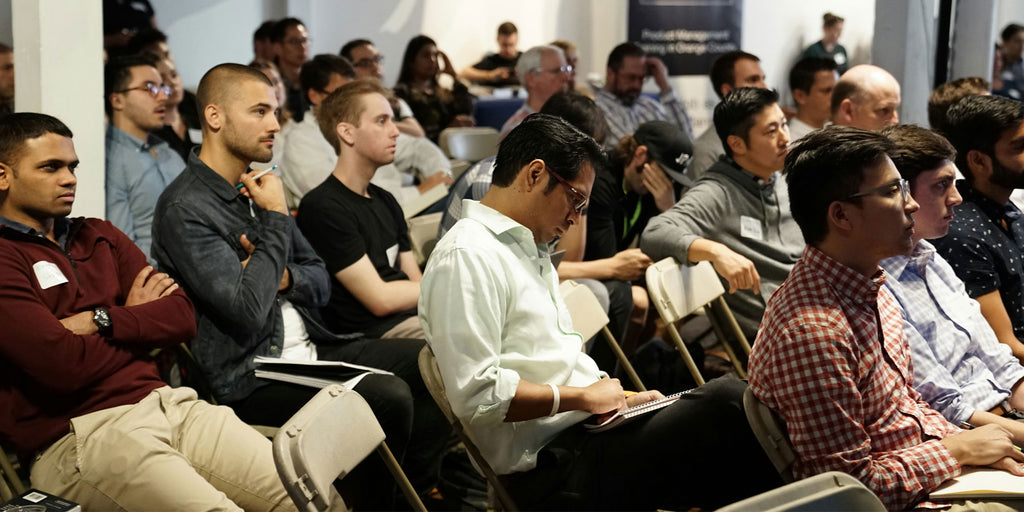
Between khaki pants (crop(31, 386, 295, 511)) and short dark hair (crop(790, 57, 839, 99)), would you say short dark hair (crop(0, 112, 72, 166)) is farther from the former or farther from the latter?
short dark hair (crop(790, 57, 839, 99))

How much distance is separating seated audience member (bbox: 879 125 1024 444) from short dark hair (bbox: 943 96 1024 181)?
2.53 ft

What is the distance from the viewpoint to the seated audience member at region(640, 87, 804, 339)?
3.60 m

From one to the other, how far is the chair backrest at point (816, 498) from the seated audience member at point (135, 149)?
9.33 feet

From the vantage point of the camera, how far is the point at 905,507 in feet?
6.56

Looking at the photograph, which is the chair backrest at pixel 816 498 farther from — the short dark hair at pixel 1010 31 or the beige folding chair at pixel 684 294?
the short dark hair at pixel 1010 31

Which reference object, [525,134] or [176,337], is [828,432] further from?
[176,337]

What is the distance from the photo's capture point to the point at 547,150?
2293 mm

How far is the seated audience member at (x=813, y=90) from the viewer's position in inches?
219

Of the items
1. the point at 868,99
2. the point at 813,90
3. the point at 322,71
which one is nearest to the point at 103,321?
the point at 322,71

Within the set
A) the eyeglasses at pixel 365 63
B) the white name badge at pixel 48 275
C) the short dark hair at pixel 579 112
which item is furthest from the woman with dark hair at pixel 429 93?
the white name badge at pixel 48 275

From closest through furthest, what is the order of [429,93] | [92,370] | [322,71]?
[92,370] → [322,71] → [429,93]

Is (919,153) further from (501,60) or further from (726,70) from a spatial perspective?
(501,60)

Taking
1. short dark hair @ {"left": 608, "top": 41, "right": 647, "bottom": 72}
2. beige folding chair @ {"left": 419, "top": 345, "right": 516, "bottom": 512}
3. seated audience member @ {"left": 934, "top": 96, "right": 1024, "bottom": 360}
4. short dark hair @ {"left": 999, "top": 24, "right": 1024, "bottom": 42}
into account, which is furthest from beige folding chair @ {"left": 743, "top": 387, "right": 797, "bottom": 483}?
short dark hair @ {"left": 999, "top": 24, "right": 1024, "bottom": 42}

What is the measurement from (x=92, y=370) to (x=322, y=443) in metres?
0.80
